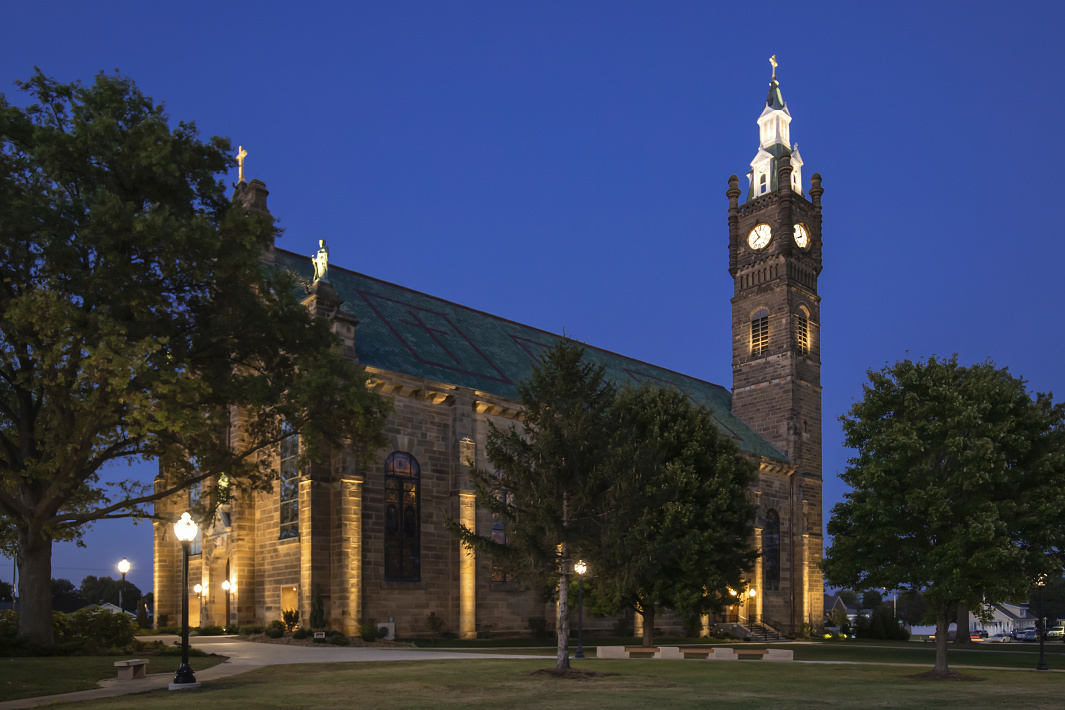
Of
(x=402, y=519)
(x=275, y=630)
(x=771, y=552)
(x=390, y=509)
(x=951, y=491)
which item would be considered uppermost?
(x=951, y=491)

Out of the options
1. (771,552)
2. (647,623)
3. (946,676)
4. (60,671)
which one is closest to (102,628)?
(60,671)

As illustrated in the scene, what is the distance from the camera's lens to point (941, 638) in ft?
82.2

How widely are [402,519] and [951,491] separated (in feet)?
74.2

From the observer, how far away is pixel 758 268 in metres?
65.6

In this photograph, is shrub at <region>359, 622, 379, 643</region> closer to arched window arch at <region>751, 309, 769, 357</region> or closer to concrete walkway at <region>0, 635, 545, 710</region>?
concrete walkway at <region>0, 635, 545, 710</region>

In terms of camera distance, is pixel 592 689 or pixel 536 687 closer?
pixel 592 689

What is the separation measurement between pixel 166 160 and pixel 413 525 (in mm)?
20240

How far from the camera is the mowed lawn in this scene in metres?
15.7

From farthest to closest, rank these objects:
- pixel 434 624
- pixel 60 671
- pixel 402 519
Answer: pixel 402 519 → pixel 434 624 → pixel 60 671

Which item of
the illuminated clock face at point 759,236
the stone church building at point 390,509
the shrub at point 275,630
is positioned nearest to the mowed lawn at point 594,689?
the stone church building at point 390,509

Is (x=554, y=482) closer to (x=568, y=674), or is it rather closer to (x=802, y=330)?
(x=568, y=674)

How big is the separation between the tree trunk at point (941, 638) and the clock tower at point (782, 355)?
32.6 metres

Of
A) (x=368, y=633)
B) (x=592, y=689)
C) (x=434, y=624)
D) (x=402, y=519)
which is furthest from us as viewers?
(x=402, y=519)

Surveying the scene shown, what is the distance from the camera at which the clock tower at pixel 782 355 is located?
2388 inches
